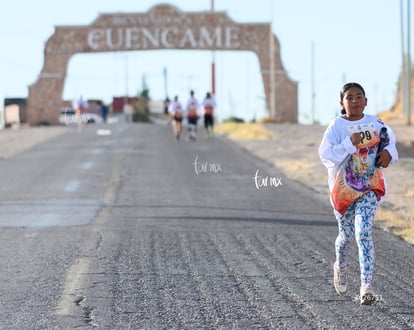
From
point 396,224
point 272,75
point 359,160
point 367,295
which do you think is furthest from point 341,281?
point 272,75

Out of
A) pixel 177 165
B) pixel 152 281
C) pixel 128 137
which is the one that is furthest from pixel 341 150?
pixel 128 137

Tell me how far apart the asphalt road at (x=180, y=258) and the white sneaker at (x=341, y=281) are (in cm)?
7

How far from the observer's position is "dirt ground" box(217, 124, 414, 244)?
16316 millimetres

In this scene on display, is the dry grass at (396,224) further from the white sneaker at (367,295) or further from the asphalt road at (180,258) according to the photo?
the white sneaker at (367,295)

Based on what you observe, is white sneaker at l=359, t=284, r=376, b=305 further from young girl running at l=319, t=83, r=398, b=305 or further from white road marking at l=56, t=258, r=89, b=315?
white road marking at l=56, t=258, r=89, b=315

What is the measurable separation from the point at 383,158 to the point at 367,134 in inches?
9.7

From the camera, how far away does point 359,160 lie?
8.59 m

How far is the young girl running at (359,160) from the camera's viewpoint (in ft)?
27.9

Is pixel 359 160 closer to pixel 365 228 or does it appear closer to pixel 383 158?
pixel 383 158

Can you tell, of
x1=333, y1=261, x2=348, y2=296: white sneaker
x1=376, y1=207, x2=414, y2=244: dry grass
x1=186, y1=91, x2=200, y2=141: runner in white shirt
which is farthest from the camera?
x1=186, y1=91, x2=200, y2=141: runner in white shirt

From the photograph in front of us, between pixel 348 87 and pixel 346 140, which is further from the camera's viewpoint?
pixel 348 87

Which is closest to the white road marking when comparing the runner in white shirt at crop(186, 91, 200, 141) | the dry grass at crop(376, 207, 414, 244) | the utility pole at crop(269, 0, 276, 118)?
the dry grass at crop(376, 207, 414, 244)

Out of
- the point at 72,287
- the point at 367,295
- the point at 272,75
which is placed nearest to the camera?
the point at 367,295

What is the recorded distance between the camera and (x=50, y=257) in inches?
446
